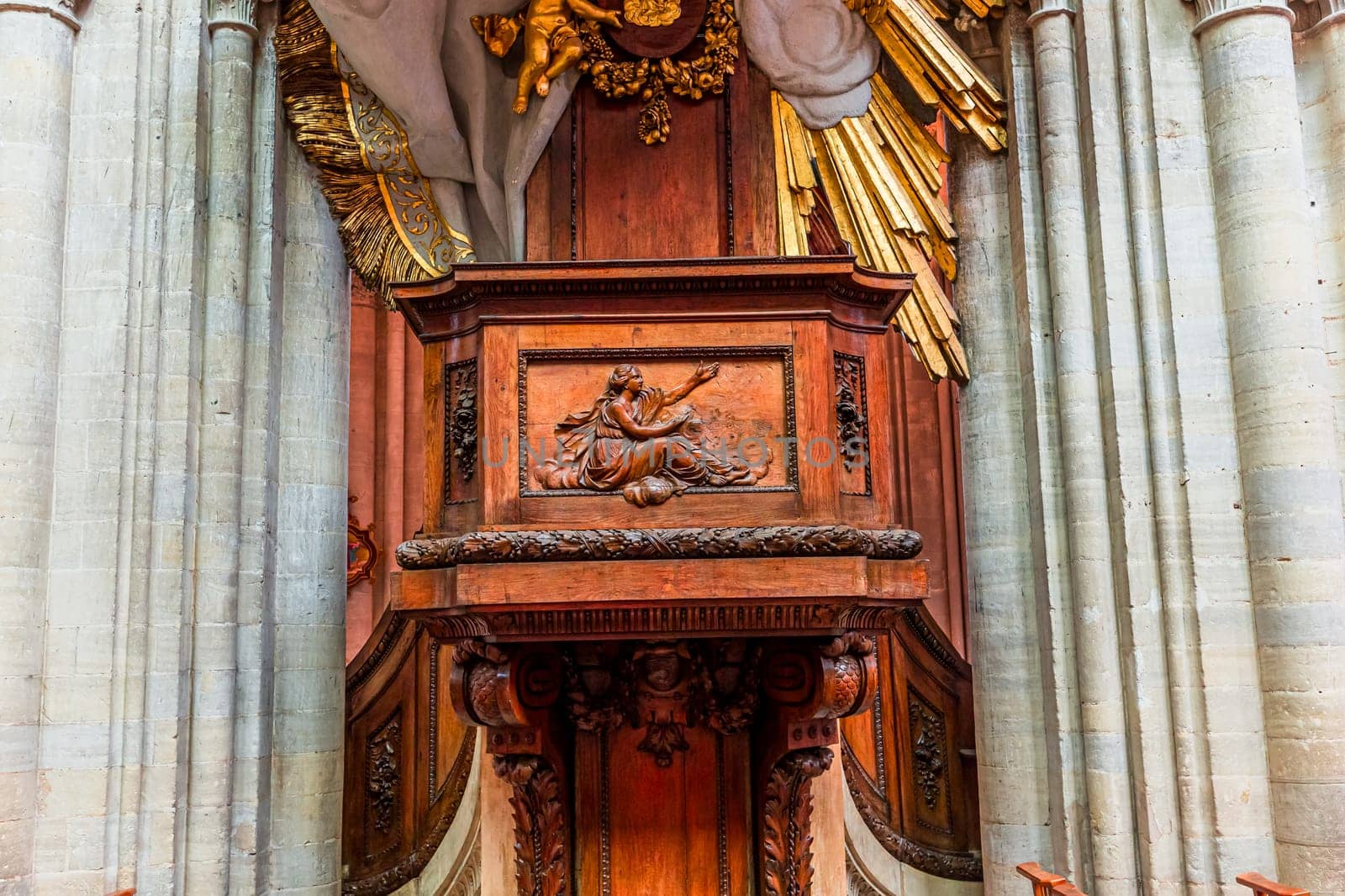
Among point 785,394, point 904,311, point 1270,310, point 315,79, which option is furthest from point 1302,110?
point 315,79

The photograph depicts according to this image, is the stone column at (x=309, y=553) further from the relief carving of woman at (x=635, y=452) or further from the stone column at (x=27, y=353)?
the relief carving of woman at (x=635, y=452)

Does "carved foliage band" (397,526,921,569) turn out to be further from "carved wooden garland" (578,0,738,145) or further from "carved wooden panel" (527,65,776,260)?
"carved wooden garland" (578,0,738,145)

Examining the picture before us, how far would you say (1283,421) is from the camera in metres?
3.44

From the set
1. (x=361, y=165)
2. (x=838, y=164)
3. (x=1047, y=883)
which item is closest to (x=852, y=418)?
(x=1047, y=883)

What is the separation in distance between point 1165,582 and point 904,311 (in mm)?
1260

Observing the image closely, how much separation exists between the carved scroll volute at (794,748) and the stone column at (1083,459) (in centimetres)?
Answer: 73

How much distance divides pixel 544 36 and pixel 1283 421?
268 cm

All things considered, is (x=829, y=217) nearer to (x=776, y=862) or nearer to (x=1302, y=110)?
(x=1302, y=110)

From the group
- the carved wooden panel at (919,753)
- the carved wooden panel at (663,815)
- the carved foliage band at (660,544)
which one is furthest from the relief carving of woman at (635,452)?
the carved wooden panel at (919,753)

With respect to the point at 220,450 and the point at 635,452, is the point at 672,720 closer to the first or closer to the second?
the point at 635,452

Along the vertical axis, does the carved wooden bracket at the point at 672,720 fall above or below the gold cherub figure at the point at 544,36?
below

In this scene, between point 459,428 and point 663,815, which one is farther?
point 663,815

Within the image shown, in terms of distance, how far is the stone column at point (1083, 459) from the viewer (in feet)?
11.6

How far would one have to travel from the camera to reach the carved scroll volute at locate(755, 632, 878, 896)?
11.2 ft
